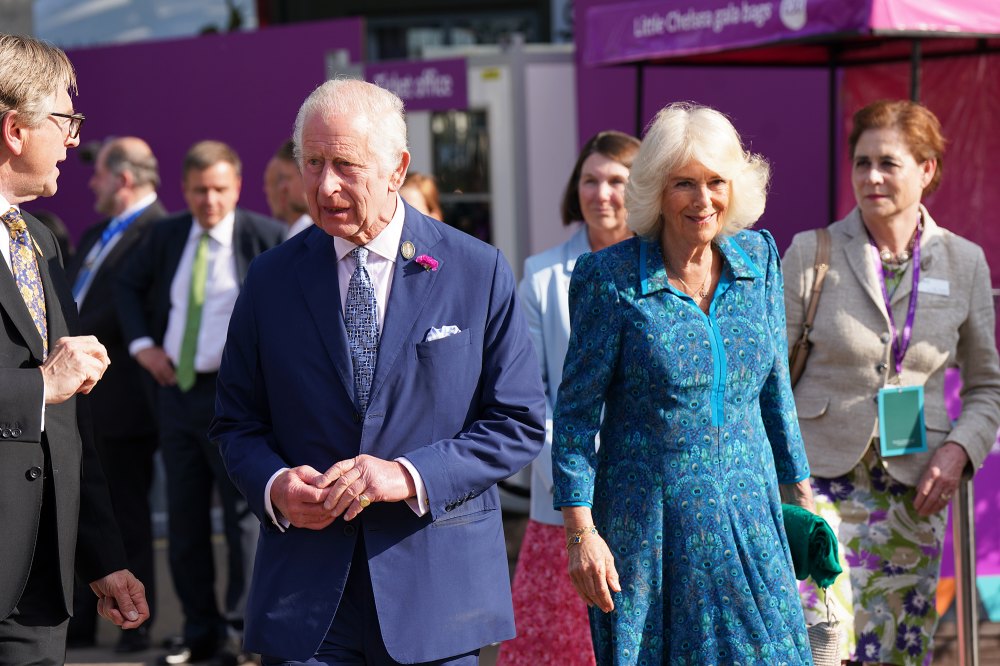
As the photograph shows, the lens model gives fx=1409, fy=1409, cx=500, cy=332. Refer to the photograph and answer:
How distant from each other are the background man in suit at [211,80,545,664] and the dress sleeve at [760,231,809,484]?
2.47 ft

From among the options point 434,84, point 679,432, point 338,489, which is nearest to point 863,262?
point 679,432

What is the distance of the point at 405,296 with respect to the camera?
317 cm

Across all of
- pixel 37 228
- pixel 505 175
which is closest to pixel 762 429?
pixel 37 228

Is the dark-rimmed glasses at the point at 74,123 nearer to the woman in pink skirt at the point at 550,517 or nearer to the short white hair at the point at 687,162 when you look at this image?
the short white hair at the point at 687,162

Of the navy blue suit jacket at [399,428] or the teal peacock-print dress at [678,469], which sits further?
the teal peacock-print dress at [678,469]

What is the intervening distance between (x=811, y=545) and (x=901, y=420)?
1073mm

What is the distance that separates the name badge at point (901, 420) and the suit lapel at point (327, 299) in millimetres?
2091

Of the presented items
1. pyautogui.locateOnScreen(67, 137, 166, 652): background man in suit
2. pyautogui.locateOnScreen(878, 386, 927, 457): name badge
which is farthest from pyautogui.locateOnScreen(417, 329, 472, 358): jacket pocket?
pyautogui.locateOnScreen(67, 137, 166, 652): background man in suit

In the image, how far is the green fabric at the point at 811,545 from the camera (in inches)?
143

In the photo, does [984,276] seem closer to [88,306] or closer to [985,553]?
[985,553]

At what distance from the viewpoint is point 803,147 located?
30.3 ft

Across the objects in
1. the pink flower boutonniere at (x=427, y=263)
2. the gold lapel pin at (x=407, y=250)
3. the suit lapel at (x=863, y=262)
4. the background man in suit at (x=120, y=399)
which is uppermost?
the gold lapel pin at (x=407, y=250)

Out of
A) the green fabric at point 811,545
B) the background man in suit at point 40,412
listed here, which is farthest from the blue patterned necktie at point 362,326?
the green fabric at point 811,545

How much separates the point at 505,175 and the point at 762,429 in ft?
21.7
